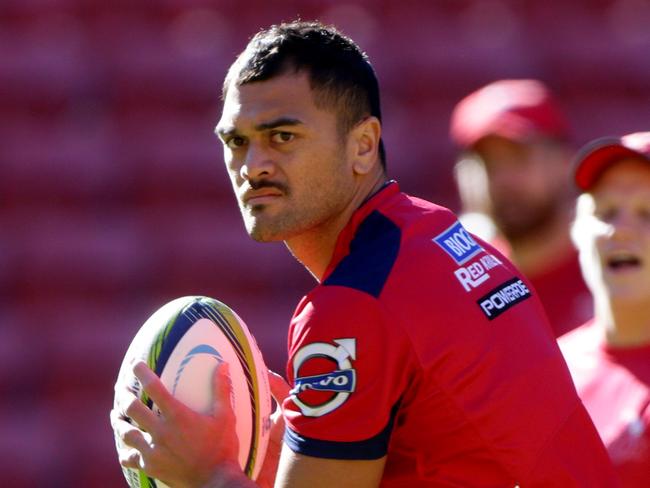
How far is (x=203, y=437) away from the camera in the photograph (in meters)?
2.35

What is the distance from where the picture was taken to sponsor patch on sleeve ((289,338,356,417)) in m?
2.20

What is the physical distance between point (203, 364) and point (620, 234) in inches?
→ 47.1

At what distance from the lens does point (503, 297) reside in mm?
2426

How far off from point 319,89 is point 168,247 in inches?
Answer: 143

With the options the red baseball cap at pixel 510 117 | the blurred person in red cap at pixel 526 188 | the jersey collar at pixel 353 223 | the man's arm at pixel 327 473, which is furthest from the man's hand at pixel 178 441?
the red baseball cap at pixel 510 117

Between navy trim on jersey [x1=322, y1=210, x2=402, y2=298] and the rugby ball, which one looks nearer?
navy trim on jersey [x1=322, y1=210, x2=402, y2=298]

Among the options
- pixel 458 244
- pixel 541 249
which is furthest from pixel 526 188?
pixel 458 244

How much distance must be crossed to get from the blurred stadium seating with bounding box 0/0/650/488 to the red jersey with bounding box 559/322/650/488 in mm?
2501

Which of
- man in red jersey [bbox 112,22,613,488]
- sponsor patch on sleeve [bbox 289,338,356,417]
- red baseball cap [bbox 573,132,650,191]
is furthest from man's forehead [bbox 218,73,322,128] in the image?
red baseball cap [bbox 573,132,650,191]

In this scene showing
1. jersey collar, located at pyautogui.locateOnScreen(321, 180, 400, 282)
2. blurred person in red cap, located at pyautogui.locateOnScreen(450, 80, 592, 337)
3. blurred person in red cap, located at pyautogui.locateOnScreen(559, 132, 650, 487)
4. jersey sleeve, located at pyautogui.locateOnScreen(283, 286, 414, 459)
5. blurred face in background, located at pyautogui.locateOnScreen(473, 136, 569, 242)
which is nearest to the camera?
jersey sleeve, located at pyautogui.locateOnScreen(283, 286, 414, 459)

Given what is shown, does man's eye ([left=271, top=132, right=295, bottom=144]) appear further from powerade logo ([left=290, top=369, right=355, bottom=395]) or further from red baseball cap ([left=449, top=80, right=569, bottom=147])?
red baseball cap ([left=449, top=80, right=569, bottom=147])

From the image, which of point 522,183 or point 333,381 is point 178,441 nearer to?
point 333,381

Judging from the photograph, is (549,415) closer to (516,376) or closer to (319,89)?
(516,376)

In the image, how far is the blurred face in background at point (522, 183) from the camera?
486 centimetres
